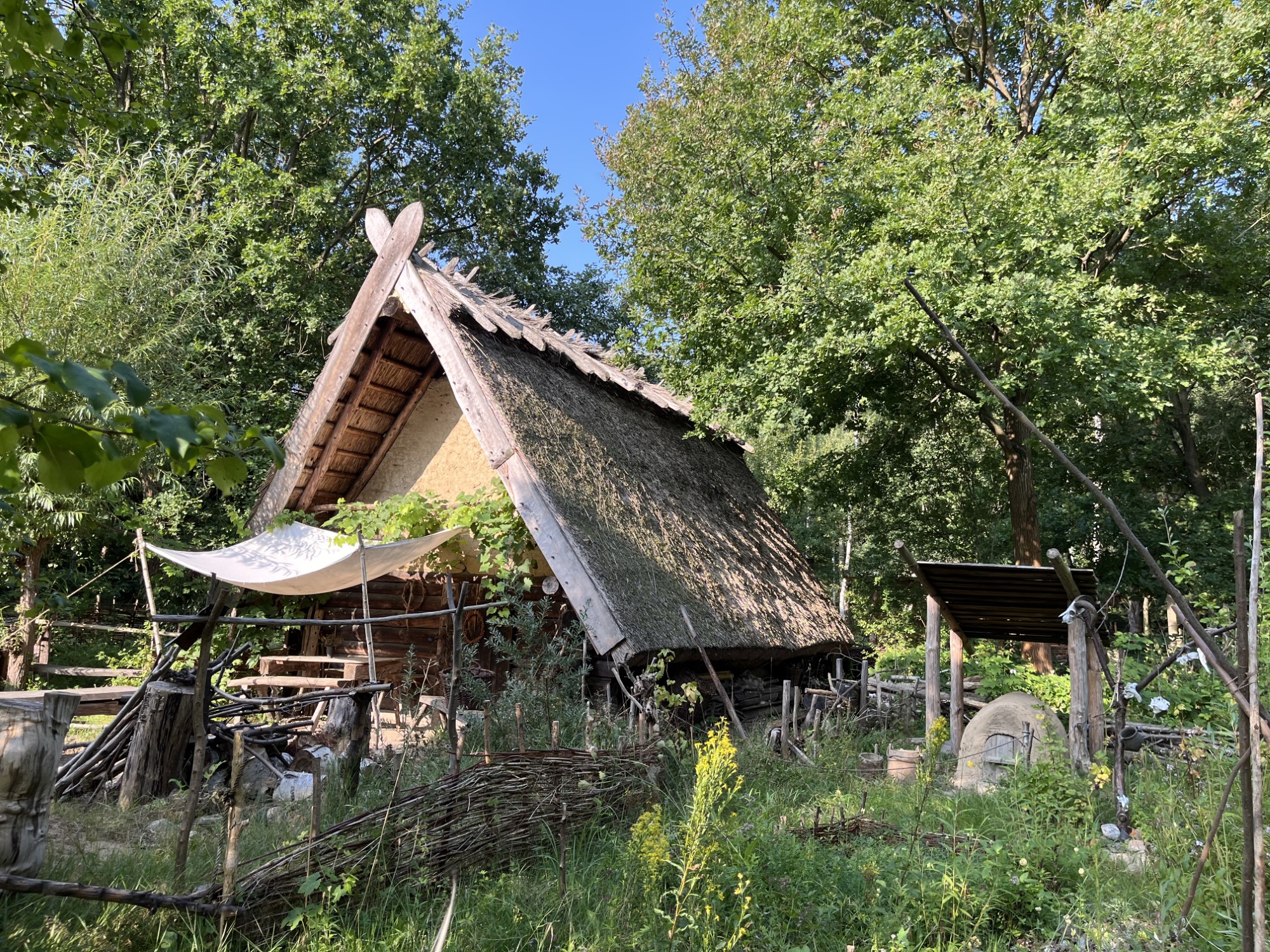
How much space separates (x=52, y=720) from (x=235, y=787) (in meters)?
0.84

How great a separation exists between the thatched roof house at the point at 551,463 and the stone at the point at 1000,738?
1.89m

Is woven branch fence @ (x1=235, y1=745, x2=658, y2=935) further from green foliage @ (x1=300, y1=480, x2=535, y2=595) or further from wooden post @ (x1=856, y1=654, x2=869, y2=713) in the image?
wooden post @ (x1=856, y1=654, x2=869, y2=713)

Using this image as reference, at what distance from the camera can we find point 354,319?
24.4ft

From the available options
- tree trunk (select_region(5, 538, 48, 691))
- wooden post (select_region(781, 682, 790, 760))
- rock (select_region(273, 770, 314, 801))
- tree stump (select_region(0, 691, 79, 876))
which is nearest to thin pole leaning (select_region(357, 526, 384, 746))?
rock (select_region(273, 770, 314, 801))

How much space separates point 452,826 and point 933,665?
4950mm

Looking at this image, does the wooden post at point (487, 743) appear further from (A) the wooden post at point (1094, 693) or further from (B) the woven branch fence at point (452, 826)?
(A) the wooden post at point (1094, 693)

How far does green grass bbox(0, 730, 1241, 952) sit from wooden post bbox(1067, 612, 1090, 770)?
2.87 feet

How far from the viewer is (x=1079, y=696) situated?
540 cm

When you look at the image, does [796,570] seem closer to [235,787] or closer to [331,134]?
[235,787]

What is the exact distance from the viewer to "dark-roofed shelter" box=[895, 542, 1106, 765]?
17.7 feet

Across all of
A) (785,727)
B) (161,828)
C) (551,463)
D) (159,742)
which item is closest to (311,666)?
(159,742)

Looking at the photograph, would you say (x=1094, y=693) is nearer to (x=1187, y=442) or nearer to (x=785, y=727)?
(x=785, y=727)

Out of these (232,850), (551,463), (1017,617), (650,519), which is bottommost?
(232,850)

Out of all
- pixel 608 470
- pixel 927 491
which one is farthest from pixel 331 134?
pixel 927 491
